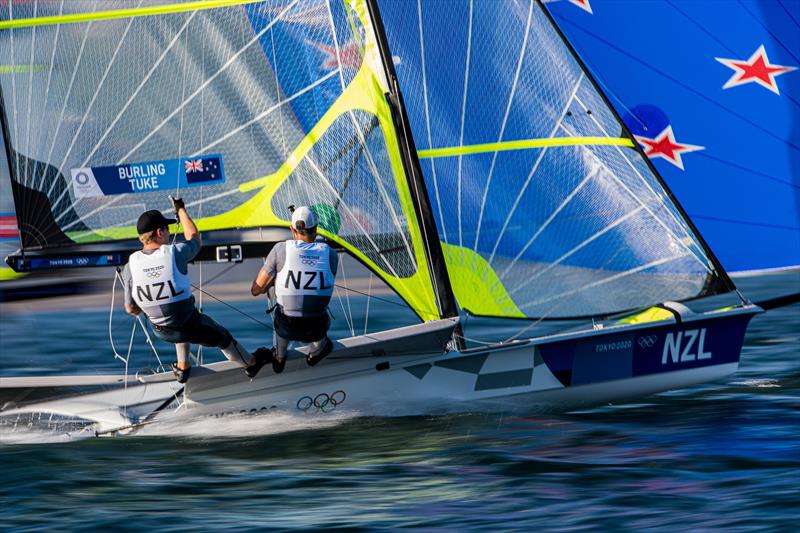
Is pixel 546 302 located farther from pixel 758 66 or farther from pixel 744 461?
pixel 758 66

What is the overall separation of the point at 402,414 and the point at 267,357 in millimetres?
1091

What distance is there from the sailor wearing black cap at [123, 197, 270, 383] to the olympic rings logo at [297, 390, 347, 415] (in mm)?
854

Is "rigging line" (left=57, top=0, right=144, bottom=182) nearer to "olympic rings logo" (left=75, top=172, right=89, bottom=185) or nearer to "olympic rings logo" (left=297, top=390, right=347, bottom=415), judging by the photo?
"olympic rings logo" (left=75, top=172, right=89, bottom=185)

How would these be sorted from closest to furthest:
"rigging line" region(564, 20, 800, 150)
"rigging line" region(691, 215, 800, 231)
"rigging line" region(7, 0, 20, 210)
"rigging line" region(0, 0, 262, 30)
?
"rigging line" region(0, 0, 262, 30) < "rigging line" region(7, 0, 20, 210) < "rigging line" region(691, 215, 800, 231) < "rigging line" region(564, 20, 800, 150)

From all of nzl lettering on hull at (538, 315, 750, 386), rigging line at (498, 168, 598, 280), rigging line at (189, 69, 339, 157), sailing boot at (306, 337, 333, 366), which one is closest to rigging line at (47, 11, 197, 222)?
rigging line at (189, 69, 339, 157)

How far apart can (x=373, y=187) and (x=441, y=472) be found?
2251 millimetres

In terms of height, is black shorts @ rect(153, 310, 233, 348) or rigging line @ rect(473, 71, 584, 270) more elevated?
rigging line @ rect(473, 71, 584, 270)

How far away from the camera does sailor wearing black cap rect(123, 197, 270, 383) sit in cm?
790

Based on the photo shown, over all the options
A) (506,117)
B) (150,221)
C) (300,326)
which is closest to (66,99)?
(150,221)

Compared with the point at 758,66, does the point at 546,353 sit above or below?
below

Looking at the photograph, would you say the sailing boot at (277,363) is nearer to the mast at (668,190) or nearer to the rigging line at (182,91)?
the rigging line at (182,91)

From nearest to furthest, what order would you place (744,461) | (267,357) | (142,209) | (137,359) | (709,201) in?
(744,461) < (267,357) < (142,209) < (709,201) < (137,359)

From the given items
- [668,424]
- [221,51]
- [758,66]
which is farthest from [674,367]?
[221,51]

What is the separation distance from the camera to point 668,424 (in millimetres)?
8766
